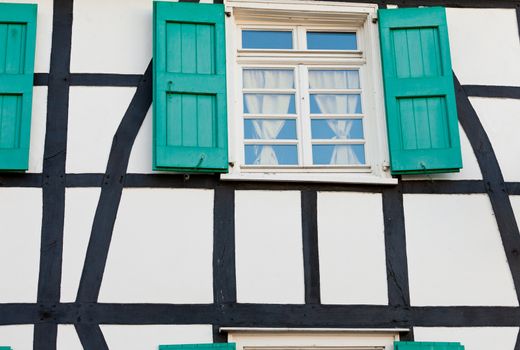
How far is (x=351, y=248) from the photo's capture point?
25.0 ft

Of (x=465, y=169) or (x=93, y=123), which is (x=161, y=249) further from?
(x=465, y=169)

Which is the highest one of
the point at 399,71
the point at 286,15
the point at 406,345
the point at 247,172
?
the point at 286,15

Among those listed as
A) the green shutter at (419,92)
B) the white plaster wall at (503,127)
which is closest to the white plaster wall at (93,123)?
the green shutter at (419,92)

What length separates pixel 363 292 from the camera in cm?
Answer: 752

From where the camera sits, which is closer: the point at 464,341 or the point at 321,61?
the point at 464,341

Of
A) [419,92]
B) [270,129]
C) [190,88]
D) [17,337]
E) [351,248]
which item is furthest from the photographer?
[270,129]

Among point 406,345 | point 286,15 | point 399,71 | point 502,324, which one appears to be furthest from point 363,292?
point 286,15

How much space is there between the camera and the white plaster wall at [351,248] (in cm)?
751

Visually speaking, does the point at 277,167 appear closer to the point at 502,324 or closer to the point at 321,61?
the point at 321,61

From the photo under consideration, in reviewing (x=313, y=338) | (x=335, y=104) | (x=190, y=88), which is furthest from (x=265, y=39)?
(x=313, y=338)

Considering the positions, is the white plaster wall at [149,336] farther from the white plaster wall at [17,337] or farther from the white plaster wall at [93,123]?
the white plaster wall at [93,123]

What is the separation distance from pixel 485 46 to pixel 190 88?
2371mm

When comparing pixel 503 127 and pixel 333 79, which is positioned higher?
pixel 333 79

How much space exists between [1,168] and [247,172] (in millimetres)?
1782
